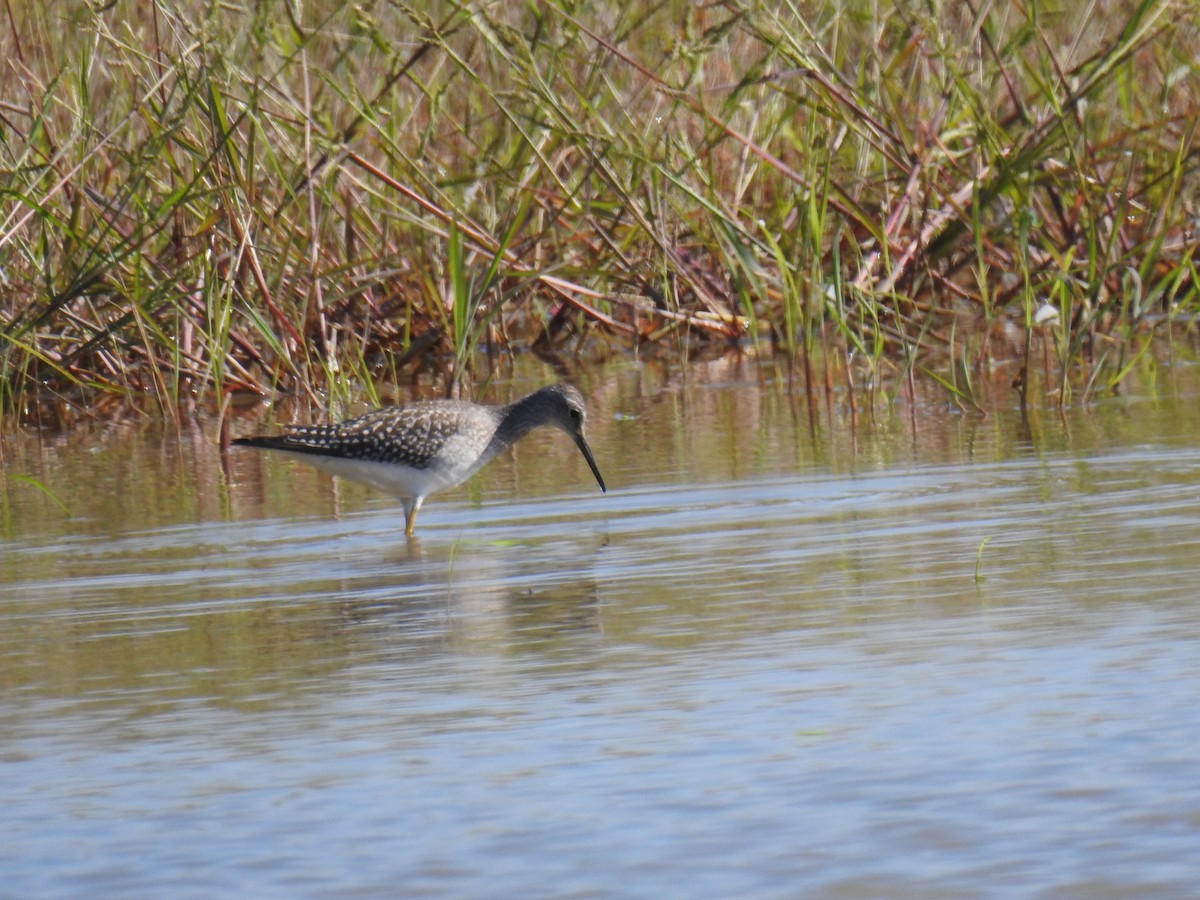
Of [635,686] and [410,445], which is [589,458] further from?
[635,686]

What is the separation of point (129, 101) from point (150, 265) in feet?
2.81

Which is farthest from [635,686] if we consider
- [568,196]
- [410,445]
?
[568,196]

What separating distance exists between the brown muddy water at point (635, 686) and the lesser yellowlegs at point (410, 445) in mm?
158

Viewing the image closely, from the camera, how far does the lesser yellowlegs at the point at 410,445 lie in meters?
7.23

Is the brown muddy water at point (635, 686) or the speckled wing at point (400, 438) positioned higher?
the speckled wing at point (400, 438)

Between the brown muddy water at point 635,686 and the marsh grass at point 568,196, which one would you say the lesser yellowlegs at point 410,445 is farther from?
the marsh grass at point 568,196

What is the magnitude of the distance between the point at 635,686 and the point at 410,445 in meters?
3.32

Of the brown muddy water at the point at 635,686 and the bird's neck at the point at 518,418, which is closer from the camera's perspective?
the brown muddy water at the point at 635,686

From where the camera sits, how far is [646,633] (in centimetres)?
467

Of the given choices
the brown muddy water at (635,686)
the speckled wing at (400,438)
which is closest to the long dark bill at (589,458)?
the brown muddy water at (635,686)

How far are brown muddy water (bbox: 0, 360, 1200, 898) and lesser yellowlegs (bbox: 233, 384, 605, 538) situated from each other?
0.52 feet

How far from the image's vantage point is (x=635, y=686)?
4102 mm

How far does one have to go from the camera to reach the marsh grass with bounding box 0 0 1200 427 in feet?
27.7

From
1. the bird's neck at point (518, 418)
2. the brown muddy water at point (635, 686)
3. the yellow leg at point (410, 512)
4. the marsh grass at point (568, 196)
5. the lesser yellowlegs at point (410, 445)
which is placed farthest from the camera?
the marsh grass at point (568, 196)
